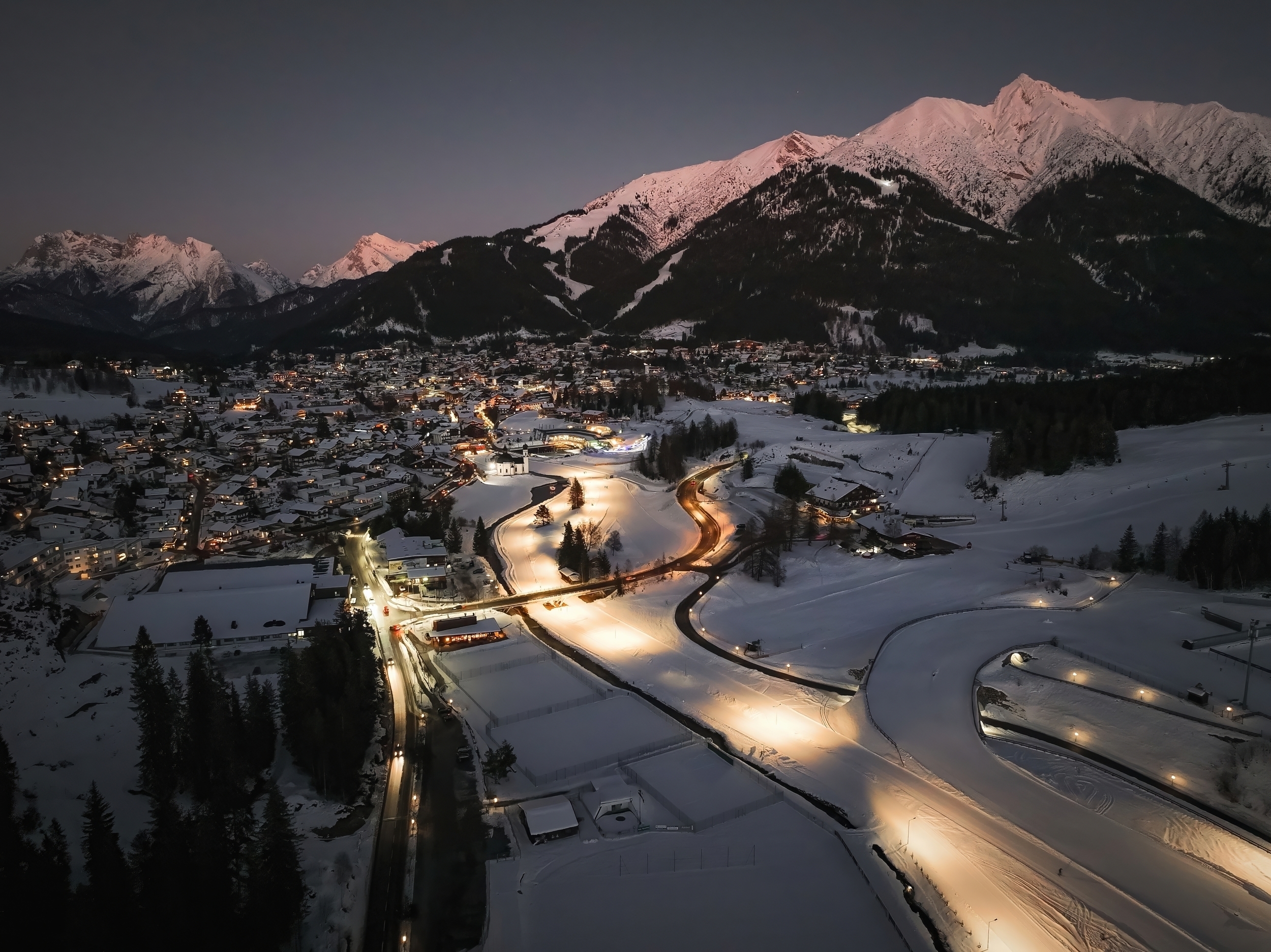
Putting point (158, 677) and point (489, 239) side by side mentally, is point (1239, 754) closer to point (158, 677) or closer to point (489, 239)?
point (158, 677)

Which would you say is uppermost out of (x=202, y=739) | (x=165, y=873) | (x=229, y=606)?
→ (x=229, y=606)

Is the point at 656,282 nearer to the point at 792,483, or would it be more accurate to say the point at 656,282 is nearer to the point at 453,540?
the point at 792,483

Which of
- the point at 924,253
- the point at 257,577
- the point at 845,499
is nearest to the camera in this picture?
the point at 257,577

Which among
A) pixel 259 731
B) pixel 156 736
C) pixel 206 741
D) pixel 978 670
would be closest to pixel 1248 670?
pixel 978 670

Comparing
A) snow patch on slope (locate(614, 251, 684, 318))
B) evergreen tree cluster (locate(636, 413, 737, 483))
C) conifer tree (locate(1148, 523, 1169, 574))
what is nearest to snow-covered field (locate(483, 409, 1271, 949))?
conifer tree (locate(1148, 523, 1169, 574))

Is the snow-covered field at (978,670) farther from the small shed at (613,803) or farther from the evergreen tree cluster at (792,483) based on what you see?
the small shed at (613,803)
